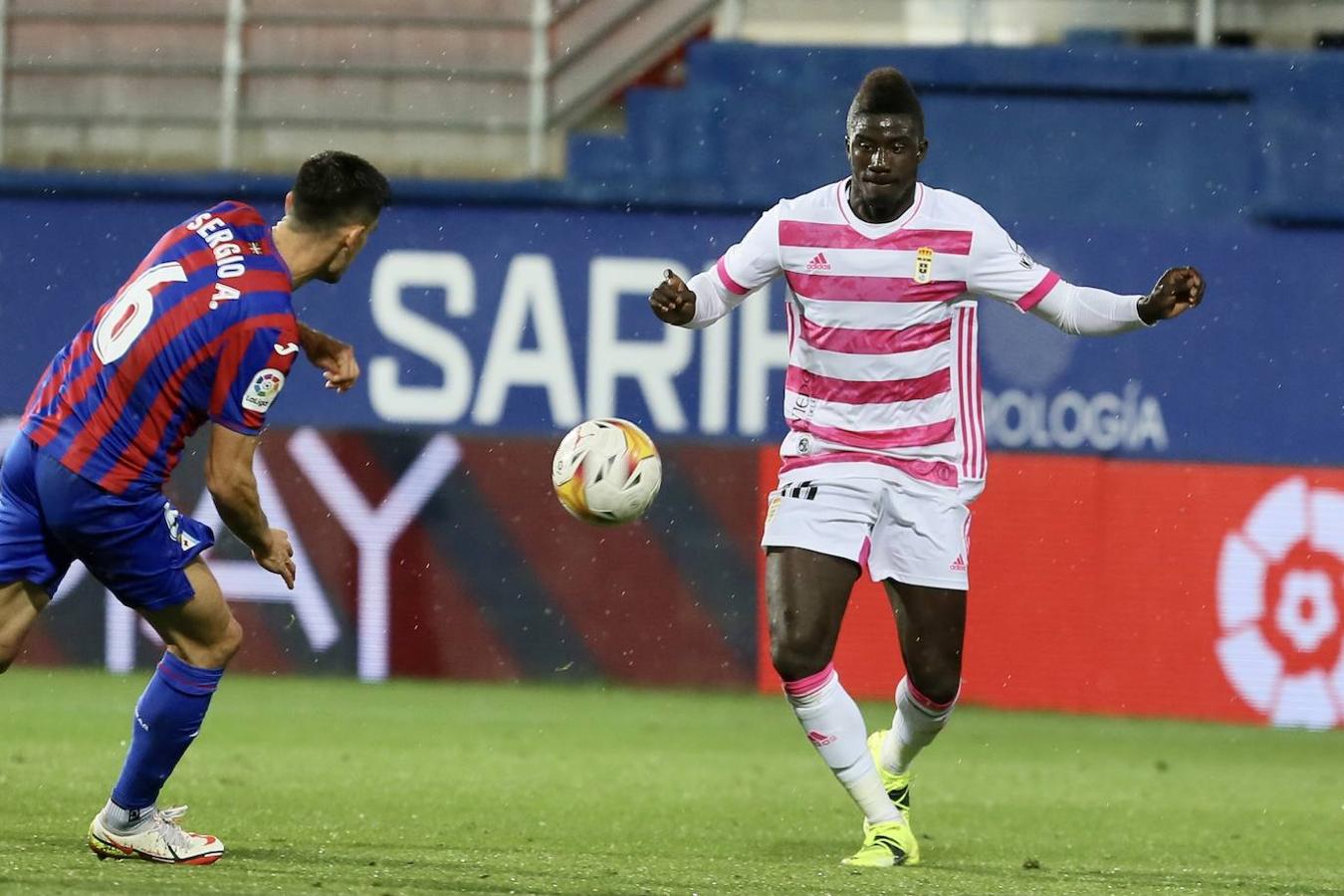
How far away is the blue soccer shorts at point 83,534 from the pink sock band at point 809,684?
1789mm

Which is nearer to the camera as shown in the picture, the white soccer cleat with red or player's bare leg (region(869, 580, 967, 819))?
the white soccer cleat with red

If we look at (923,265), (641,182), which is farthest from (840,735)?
(641,182)

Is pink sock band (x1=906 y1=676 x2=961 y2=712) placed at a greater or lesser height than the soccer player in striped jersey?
lesser

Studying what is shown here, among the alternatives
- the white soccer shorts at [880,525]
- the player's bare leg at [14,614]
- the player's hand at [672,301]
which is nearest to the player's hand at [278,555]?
the player's bare leg at [14,614]

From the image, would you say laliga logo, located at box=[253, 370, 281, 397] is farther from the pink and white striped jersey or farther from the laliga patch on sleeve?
the pink and white striped jersey

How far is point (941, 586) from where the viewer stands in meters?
6.86

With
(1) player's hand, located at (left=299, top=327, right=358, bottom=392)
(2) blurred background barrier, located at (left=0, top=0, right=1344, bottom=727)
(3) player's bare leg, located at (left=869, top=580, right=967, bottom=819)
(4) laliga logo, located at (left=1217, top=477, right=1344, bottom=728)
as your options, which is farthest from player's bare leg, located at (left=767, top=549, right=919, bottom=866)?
(2) blurred background barrier, located at (left=0, top=0, right=1344, bottom=727)

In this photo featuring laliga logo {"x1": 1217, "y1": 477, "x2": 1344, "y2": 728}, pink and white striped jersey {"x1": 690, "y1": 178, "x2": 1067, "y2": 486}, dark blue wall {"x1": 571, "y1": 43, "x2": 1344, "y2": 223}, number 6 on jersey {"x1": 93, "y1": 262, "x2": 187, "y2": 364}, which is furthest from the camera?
dark blue wall {"x1": 571, "y1": 43, "x2": 1344, "y2": 223}

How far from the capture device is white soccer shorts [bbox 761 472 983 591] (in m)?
6.72

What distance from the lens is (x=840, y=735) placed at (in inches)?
260

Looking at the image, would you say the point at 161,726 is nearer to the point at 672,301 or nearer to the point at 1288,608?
the point at 672,301

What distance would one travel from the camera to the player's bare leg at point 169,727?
6.03 m

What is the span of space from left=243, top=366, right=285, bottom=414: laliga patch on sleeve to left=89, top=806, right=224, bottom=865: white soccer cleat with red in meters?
1.21

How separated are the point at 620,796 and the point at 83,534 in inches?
115
